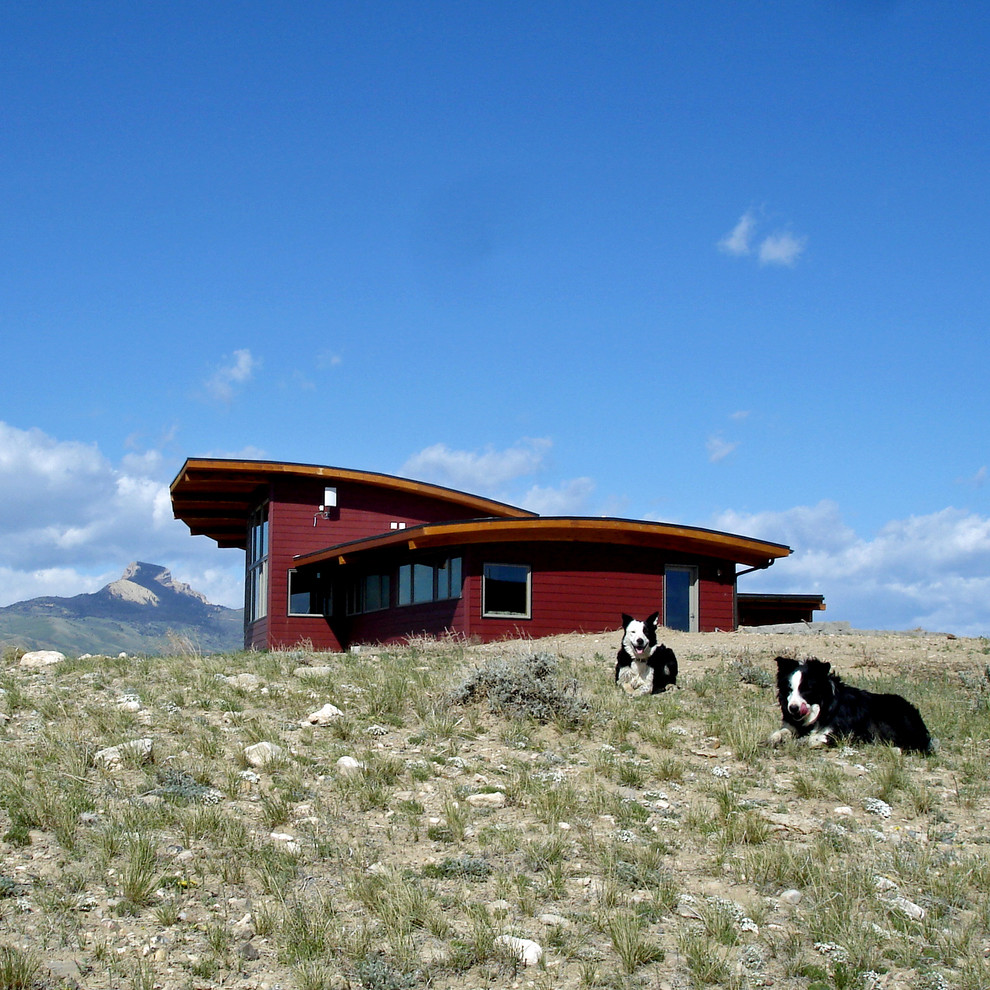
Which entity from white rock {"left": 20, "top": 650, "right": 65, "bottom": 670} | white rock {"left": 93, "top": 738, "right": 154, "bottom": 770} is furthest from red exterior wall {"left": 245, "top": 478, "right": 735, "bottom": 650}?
white rock {"left": 93, "top": 738, "right": 154, "bottom": 770}

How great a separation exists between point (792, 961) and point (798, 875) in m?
1.13

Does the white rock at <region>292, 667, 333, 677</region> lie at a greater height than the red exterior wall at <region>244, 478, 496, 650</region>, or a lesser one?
lesser

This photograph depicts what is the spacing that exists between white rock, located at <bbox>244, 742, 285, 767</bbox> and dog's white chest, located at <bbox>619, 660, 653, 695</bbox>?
5412 mm

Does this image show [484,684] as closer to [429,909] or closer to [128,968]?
[429,909]

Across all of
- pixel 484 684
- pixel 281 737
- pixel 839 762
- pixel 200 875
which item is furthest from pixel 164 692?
pixel 839 762

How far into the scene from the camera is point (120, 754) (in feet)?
27.3

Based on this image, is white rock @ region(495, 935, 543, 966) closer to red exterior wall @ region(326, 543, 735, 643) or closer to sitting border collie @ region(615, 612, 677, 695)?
sitting border collie @ region(615, 612, 677, 695)

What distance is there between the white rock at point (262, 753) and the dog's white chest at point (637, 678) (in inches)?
213

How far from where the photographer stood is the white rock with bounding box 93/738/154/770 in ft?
26.9

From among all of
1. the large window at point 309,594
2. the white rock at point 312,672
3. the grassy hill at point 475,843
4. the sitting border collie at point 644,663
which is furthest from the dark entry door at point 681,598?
the grassy hill at point 475,843

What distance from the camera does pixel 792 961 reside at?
17.1ft

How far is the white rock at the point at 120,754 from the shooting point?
8211 mm

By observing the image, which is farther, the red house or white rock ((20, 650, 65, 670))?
the red house

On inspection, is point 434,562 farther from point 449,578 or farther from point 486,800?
point 486,800
